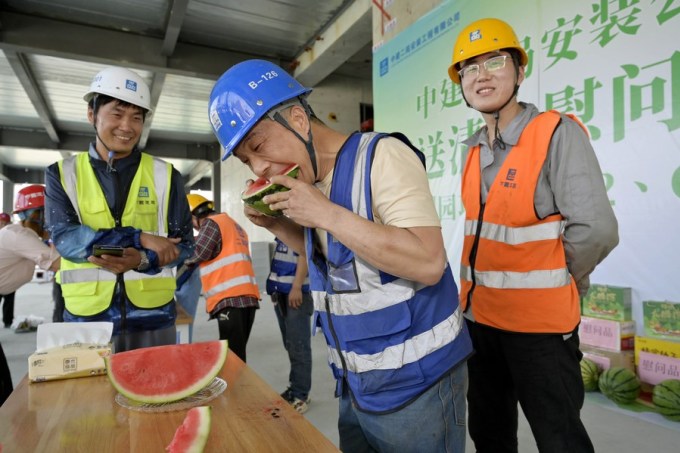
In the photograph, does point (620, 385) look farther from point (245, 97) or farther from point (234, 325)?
point (245, 97)

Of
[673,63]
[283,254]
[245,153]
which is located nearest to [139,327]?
[245,153]

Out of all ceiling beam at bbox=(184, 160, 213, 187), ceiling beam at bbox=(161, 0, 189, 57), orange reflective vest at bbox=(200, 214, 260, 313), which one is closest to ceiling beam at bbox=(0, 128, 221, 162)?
ceiling beam at bbox=(184, 160, 213, 187)

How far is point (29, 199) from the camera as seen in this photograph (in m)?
5.07

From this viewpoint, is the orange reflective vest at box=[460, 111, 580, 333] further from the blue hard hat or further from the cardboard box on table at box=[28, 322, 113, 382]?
the cardboard box on table at box=[28, 322, 113, 382]

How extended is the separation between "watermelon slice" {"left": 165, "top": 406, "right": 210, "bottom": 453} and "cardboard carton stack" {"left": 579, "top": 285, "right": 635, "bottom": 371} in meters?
3.46

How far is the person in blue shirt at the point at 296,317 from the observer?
385 centimetres

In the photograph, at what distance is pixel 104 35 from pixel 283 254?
6029 mm

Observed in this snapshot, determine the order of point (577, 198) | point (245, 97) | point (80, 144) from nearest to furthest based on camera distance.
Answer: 1. point (245, 97)
2. point (577, 198)
3. point (80, 144)

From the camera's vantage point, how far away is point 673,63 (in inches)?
115

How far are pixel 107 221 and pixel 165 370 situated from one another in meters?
1.01

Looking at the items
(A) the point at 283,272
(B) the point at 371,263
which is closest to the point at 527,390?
(B) the point at 371,263

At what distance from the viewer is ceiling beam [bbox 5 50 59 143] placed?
784cm

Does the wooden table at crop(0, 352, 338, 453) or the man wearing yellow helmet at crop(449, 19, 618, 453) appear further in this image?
the man wearing yellow helmet at crop(449, 19, 618, 453)

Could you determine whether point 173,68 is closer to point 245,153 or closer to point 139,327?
point 139,327
